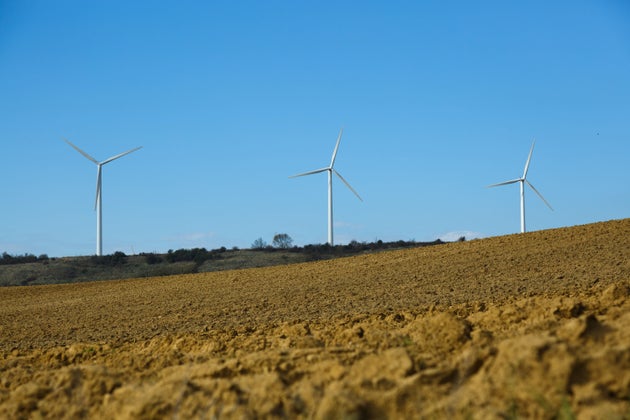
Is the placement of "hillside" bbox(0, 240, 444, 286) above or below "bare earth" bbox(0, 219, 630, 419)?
above

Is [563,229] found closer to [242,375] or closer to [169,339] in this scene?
[169,339]

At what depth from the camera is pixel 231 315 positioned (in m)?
17.7

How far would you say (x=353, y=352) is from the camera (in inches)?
302

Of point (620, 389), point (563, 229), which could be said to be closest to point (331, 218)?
point (563, 229)

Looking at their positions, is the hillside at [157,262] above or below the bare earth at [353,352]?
above

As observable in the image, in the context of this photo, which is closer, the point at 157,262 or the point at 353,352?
the point at 353,352

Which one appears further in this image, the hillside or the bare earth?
the hillside

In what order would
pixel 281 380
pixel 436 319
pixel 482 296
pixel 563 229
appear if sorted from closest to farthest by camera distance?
pixel 281 380 → pixel 436 319 → pixel 482 296 → pixel 563 229

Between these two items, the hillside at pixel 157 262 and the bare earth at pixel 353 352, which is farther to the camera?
the hillside at pixel 157 262

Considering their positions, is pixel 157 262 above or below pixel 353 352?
above

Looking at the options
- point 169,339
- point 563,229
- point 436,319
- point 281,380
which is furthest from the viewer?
point 563,229

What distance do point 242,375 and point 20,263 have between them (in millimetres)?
49798

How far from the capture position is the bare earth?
5.62 meters

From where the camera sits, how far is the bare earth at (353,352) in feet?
18.5
